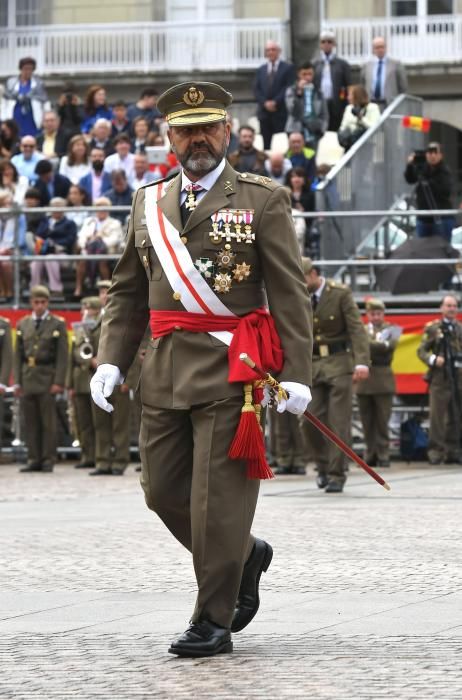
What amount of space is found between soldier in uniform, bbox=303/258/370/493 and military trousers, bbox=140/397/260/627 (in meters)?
8.53

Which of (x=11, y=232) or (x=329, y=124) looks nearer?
(x=11, y=232)

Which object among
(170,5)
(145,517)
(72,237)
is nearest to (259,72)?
(72,237)

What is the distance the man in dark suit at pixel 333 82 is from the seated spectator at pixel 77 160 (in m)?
3.81

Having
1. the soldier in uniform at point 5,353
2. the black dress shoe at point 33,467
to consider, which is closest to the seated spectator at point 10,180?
the soldier in uniform at point 5,353

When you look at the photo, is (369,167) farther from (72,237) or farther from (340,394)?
(340,394)

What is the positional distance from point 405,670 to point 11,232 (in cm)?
1529

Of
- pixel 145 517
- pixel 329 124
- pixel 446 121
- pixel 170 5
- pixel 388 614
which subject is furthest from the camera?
pixel 170 5

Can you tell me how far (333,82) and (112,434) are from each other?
8203 mm

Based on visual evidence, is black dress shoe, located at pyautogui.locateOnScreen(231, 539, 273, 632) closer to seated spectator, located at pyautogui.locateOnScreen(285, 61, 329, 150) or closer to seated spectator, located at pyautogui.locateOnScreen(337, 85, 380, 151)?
seated spectator, located at pyautogui.locateOnScreen(337, 85, 380, 151)

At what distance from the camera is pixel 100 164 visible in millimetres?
23797

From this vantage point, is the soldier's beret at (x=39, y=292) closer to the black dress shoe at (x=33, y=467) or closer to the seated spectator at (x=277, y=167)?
the black dress shoe at (x=33, y=467)

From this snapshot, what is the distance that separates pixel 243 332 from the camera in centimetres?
755

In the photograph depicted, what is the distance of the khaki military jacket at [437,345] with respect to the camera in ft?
66.4

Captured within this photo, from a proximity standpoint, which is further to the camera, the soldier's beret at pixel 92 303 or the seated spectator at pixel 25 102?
the seated spectator at pixel 25 102
